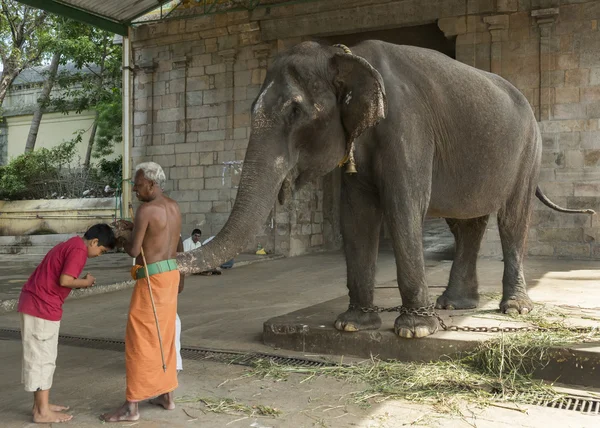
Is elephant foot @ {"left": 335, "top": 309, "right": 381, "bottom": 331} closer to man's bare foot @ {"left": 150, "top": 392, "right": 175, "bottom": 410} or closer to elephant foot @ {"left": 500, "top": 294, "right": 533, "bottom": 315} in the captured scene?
elephant foot @ {"left": 500, "top": 294, "right": 533, "bottom": 315}

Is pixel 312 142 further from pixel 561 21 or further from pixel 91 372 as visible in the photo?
pixel 561 21

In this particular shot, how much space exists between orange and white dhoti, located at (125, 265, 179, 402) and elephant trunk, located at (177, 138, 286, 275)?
0.16 metres

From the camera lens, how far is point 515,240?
5219mm

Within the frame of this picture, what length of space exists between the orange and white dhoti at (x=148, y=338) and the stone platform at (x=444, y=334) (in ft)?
4.95

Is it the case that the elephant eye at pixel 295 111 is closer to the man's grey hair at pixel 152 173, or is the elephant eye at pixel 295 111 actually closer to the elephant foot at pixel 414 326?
the man's grey hair at pixel 152 173

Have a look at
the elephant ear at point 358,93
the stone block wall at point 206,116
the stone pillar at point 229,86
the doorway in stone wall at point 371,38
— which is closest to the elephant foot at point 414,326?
Result: the elephant ear at point 358,93

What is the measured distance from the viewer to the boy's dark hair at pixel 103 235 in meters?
3.36

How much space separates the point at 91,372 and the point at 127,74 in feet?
29.6

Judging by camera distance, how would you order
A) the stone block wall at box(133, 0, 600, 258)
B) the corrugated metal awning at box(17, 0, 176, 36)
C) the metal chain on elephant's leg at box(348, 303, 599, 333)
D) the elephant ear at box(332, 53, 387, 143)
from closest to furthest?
the elephant ear at box(332, 53, 387, 143), the metal chain on elephant's leg at box(348, 303, 599, 333), the corrugated metal awning at box(17, 0, 176, 36), the stone block wall at box(133, 0, 600, 258)

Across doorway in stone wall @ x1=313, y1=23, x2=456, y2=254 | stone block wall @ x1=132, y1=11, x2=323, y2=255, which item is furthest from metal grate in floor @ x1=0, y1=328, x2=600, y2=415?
doorway in stone wall @ x1=313, y1=23, x2=456, y2=254

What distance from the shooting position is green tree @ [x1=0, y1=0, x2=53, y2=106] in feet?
65.5

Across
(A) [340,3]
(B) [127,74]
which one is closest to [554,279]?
(A) [340,3]

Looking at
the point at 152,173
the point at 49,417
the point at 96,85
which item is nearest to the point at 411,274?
the point at 152,173

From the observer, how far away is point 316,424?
313 cm
